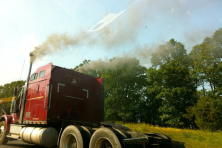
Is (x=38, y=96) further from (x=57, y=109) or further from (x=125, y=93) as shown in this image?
(x=125, y=93)

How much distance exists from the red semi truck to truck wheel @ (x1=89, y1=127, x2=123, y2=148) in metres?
0.61

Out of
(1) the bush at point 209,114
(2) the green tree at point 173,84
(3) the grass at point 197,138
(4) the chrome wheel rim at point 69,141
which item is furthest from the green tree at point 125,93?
(4) the chrome wheel rim at point 69,141

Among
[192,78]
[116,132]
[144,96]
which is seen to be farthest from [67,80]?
[144,96]

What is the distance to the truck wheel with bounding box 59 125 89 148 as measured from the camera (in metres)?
5.55

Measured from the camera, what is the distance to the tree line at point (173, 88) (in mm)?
29780

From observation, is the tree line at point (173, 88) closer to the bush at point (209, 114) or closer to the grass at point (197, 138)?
the bush at point (209, 114)

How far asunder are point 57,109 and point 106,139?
3.69 meters

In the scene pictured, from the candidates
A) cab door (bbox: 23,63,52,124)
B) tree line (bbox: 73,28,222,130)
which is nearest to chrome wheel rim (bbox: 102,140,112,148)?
cab door (bbox: 23,63,52,124)

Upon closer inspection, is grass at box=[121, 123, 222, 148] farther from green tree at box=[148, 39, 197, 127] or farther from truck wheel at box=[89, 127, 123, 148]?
green tree at box=[148, 39, 197, 127]

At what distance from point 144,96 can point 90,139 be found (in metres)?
39.9

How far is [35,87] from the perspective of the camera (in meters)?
8.77

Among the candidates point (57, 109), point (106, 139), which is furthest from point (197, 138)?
point (106, 139)

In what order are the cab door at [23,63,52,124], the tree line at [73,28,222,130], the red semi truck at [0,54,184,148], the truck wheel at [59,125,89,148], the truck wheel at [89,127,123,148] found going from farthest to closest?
the tree line at [73,28,222,130], the cab door at [23,63,52,124], the red semi truck at [0,54,184,148], the truck wheel at [59,125,89,148], the truck wheel at [89,127,123,148]

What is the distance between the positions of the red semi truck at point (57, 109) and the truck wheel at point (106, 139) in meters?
0.61
